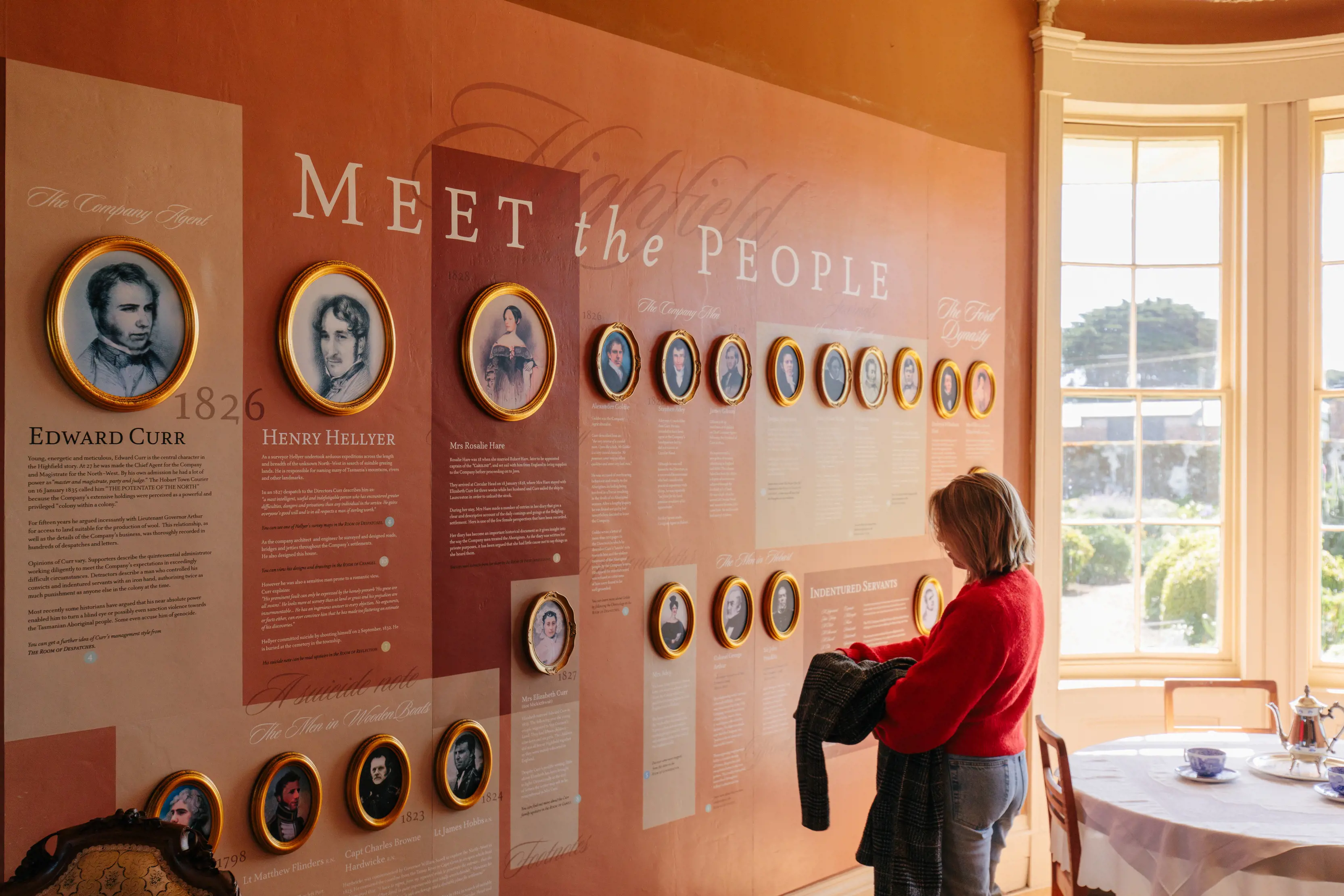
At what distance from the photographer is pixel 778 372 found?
323 centimetres

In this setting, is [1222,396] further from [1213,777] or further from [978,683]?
[978,683]

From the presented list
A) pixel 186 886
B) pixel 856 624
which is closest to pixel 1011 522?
pixel 856 624

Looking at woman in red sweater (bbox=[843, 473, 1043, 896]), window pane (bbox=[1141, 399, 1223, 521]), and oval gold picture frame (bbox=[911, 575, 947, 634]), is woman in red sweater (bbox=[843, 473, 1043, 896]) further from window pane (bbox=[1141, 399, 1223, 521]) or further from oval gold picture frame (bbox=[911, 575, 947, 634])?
window pane (bbox=[1141, 399, 1223, 521])

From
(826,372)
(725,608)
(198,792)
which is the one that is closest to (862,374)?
(826,372)

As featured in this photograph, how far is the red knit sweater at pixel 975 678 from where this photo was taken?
2.22 m

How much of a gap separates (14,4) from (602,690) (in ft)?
7.31

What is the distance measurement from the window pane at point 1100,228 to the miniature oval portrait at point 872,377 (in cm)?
140

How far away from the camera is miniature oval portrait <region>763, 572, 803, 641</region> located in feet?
10.6

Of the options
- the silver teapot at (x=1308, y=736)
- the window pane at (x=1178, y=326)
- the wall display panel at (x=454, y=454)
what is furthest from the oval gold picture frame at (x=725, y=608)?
the window pane at (x=1178, y=326)

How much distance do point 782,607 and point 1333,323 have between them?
3.04m

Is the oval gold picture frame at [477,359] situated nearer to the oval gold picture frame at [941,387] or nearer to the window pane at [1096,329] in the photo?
the oval gold picture frame at [941,387]

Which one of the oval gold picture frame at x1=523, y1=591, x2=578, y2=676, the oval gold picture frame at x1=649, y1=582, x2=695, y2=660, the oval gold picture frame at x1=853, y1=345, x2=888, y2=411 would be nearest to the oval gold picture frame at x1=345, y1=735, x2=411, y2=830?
the oval gold picture frame at x1=523, y1=591, x2=578, y2=676

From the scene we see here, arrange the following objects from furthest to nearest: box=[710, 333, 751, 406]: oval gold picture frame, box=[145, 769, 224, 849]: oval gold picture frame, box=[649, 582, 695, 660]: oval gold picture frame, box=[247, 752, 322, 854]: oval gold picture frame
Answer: box=[710, 333, 751, 406]: oval gold picture frame → box=[649, 582, 695, 660]: oval gold picture frame → box=[247, 752, 322, 854]: oval gold picture frame → box=[145, 769, 224, 849]: oval gold picture frame

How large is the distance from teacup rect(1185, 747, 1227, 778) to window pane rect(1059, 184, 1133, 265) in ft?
7.92
